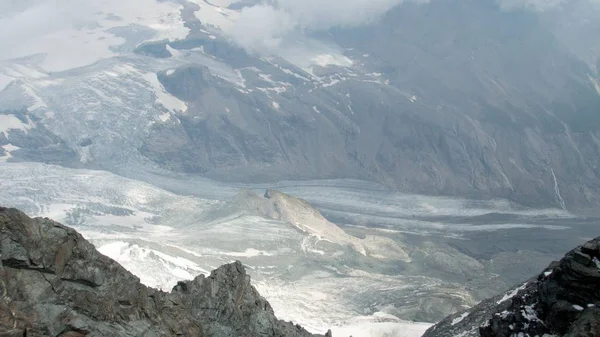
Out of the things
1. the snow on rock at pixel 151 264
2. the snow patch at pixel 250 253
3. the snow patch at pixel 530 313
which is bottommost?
the snow patch at pixel 250 253

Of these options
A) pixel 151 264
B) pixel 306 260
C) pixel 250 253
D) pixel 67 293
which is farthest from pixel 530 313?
pixel 250 253

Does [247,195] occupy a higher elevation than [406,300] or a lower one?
lower

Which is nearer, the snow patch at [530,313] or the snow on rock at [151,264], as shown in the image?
the snow patch at [530,313]

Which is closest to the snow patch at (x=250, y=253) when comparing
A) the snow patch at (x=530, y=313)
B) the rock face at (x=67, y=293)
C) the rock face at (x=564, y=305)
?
the rock face at (x=564, y=305)

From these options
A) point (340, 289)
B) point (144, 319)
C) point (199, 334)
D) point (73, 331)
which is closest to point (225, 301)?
point (199, 334)

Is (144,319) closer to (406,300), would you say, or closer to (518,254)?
(406,300)

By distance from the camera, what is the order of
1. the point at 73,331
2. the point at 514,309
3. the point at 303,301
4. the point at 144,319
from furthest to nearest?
1. the point at 303,301
2. the point at 514,309
3. the point at 144,319
4. the point at 73,331

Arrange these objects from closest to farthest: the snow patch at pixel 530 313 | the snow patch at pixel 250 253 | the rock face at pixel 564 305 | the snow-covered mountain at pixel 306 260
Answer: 1. the rock face at pixel 564 305
2. the snow patch at pixel 530 313
3. the snow-covered mountain at pixel 306 260
4. the snow patch at pixel 250 253

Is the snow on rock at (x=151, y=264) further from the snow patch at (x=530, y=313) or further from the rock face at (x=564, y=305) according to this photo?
the snow patch at (x=530, y=313)

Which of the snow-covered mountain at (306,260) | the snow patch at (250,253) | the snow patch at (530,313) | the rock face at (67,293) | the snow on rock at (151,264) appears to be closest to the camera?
the rock face at (67,293)
